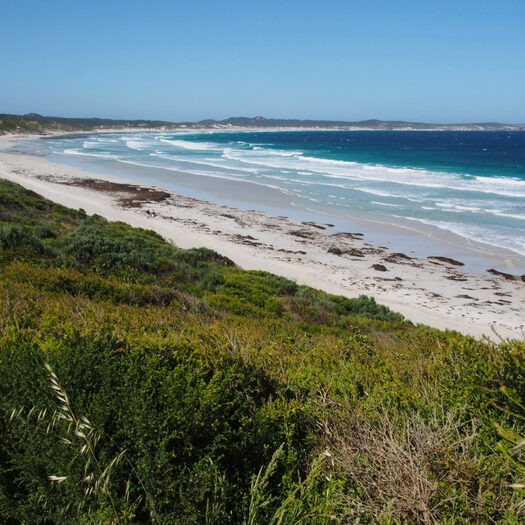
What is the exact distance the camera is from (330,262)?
18.2 metres

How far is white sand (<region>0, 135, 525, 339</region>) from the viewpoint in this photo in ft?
44.5

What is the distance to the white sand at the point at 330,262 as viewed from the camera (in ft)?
44.5

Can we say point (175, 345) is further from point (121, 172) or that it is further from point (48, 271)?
point (121, 172)

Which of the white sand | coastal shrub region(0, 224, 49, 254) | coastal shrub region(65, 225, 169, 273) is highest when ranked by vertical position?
coastal shrub region(0, 224, 49, 254)

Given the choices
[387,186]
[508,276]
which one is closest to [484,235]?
[508,276]

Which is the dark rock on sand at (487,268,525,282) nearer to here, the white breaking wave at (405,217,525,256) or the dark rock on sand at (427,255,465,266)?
the dark rock on sand at (427,255,465,266)

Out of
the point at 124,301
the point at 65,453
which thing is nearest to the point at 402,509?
the point at 65,453

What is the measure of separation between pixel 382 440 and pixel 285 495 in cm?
75

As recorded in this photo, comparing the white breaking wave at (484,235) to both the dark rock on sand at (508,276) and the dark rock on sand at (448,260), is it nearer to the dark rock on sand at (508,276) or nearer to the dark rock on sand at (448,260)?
the dark rock on sand at (508,276)

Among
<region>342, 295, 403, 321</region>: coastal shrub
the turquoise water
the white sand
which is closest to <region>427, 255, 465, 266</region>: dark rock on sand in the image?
the white sand

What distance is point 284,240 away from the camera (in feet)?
69.4

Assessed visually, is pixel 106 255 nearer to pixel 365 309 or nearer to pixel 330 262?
pixel 365 309

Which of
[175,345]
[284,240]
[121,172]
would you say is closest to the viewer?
[175,345]

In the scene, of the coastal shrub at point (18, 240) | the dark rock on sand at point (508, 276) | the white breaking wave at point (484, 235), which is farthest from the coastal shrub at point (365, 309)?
the white breaking wave at point (484, 235)
